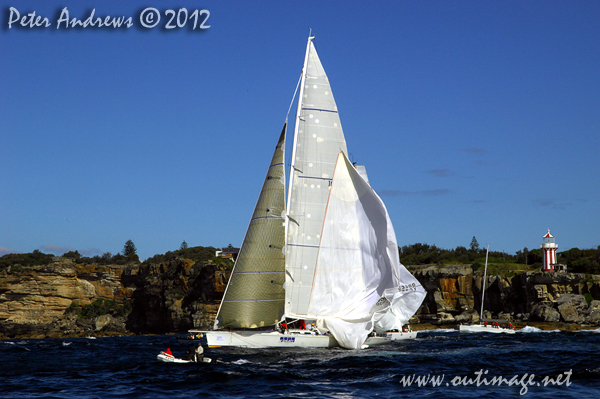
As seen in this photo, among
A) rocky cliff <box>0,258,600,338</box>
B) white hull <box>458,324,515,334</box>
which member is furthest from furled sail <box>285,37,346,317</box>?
rocky cliff <box>0,258,600,338</box>

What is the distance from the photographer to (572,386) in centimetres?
2205

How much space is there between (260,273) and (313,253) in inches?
132

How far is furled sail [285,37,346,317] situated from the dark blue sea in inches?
188

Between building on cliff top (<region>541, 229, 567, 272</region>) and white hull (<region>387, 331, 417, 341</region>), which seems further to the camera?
building on cliff top (<region>541, 229, 567, 272</region>)

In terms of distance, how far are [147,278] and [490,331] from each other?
177ft

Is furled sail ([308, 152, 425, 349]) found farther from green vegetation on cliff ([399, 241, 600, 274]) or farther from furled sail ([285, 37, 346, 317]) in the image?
green vegetation on cliff ([399, 241, 600, 274])

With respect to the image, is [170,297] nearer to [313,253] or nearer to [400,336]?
[400,336]

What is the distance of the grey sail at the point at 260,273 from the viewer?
3422cm

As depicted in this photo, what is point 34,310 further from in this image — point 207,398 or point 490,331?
point 207,398

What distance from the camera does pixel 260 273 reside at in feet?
114

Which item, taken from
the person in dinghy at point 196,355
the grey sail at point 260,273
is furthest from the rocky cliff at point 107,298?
the person in dinghy at point 196,355

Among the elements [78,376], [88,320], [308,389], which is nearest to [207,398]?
[308,389]

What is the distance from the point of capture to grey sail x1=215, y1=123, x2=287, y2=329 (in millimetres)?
34219

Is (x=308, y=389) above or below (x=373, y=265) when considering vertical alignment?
below
